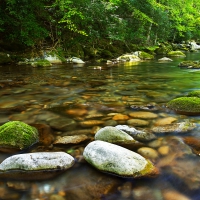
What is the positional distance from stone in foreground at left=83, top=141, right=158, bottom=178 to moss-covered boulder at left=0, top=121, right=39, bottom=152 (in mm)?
918

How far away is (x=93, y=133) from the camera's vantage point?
324 cm

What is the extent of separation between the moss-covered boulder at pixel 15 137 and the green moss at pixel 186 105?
8.61ft

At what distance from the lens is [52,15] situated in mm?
15344

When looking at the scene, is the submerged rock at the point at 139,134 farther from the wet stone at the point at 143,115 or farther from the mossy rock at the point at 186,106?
the mossy rock at the point at 186,106

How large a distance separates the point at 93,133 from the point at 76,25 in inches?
527

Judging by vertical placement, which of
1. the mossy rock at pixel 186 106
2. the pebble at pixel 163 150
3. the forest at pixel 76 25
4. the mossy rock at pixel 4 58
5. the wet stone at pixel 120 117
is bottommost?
the pebble at pixel 163 150

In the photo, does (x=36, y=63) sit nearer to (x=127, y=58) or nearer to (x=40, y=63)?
(x=40, y=63)

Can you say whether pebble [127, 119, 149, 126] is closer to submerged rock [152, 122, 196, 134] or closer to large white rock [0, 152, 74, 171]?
submerged rock [152, 122, 196, 134]

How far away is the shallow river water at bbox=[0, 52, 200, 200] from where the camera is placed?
2.03 metres

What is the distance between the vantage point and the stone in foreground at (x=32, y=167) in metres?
2.23

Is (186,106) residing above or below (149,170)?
above

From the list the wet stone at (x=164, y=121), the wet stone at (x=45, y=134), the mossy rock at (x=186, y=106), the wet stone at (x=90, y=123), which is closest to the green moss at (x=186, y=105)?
the mossy rock at (x=186, y=106)

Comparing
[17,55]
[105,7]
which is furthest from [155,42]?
[17,55]

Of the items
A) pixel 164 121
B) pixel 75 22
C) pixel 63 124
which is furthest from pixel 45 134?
pixel 75 22
